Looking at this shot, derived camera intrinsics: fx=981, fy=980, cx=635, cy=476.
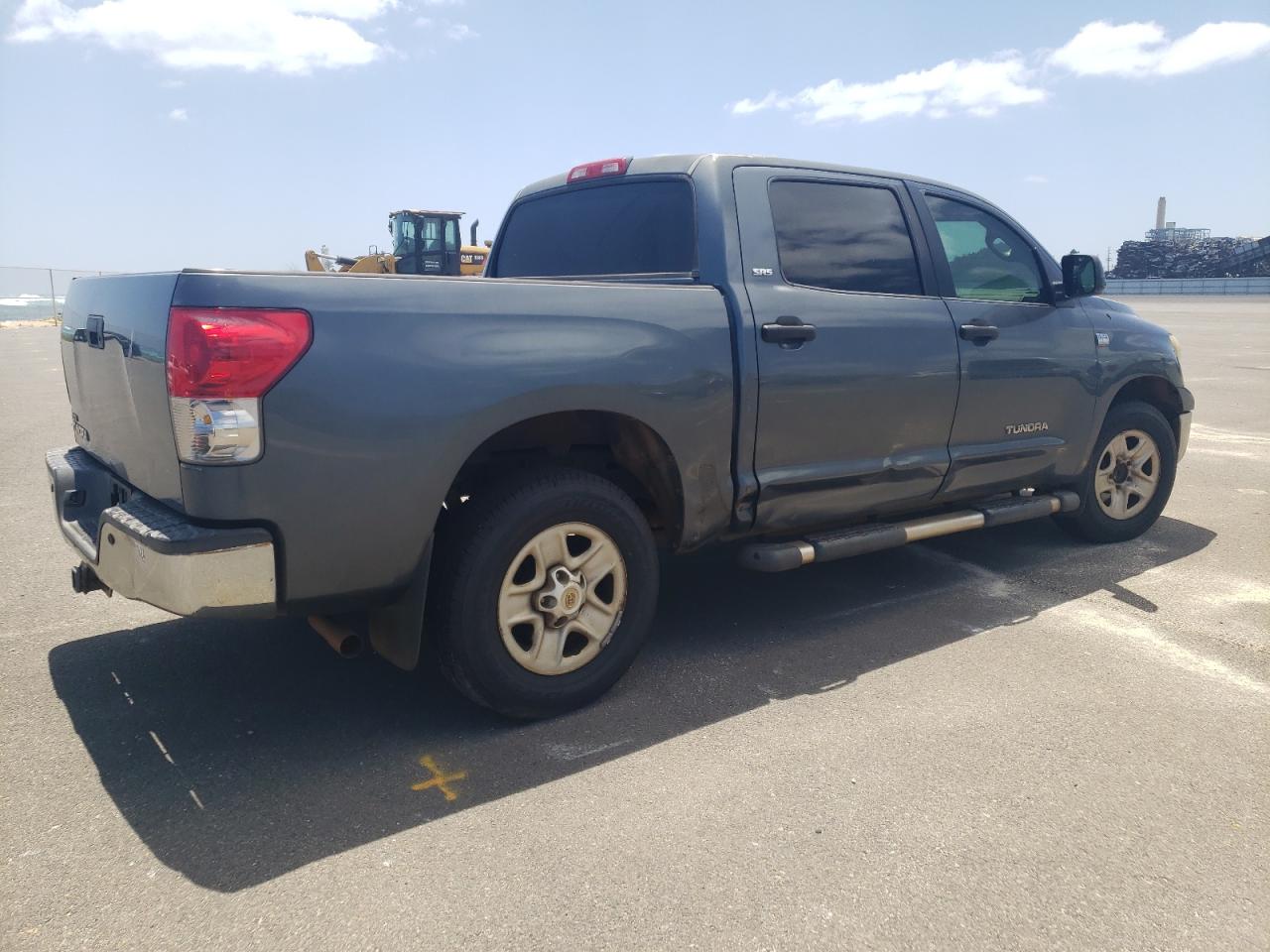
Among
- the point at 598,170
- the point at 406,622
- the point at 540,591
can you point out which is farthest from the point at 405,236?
the point at 406,622

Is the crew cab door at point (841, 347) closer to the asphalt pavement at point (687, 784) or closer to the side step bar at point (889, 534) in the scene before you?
the side step bar at point (889, 534)

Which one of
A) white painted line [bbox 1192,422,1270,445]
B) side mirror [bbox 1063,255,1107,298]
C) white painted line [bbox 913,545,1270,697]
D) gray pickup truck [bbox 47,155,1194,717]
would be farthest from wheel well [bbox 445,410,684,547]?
white painted line [bbox 1192,422,1270,445]

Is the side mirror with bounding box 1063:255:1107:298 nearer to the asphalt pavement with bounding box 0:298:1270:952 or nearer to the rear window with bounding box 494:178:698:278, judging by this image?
the asphalt pavement with bounding box 0:298:1270:952

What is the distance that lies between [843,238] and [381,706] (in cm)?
264

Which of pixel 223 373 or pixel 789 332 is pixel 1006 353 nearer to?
pixel 789 332

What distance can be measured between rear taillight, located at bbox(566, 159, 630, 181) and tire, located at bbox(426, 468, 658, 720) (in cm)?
163

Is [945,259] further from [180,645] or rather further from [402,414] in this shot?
[180,645]

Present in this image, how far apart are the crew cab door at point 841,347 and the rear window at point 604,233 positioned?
27cm

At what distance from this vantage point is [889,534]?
4.20 metres

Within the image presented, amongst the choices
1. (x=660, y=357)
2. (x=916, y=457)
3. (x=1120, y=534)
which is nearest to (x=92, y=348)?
(x=660, y=357)

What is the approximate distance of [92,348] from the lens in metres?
3.32

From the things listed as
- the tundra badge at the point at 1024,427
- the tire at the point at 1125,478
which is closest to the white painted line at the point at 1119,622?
the tire at the point at 1125,478

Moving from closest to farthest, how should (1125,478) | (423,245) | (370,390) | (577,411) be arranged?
(370,390) → (577,411) → (1125,478) → (423,245)

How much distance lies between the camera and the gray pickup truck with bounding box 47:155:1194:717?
2670mm
